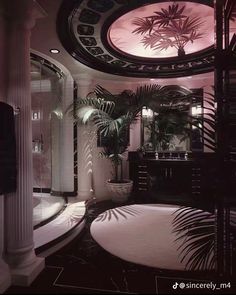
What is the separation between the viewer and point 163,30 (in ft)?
10.7

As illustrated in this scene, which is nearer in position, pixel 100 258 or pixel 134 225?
pixel 100 258

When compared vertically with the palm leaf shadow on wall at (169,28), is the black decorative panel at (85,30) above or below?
below

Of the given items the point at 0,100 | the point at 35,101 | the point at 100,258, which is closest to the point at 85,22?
the point at 0,100

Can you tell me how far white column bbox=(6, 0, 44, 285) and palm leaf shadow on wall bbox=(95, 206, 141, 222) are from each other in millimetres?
1692

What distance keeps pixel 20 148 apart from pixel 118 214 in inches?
93.5

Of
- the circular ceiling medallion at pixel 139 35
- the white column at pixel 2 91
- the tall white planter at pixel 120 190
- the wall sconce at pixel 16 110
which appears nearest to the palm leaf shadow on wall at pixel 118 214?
the tall white planter at pixel 120 190

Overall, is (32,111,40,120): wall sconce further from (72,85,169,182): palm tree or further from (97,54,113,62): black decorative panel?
(97,54,113,62): black decorative panel

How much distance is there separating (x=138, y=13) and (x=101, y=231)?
281 cm

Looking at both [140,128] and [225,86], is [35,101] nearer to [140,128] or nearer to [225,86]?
[140,128]

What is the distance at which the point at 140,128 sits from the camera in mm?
5430

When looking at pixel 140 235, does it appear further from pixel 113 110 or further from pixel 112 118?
pixel 113 110

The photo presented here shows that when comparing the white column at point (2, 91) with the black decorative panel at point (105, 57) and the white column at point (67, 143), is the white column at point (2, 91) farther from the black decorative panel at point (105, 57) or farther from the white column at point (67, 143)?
the white column at point (67, 143)

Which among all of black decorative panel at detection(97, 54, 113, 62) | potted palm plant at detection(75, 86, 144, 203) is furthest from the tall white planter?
black decorative panel at detection(97, 54, 113, 62)

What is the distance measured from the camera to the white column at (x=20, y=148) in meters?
2.11
